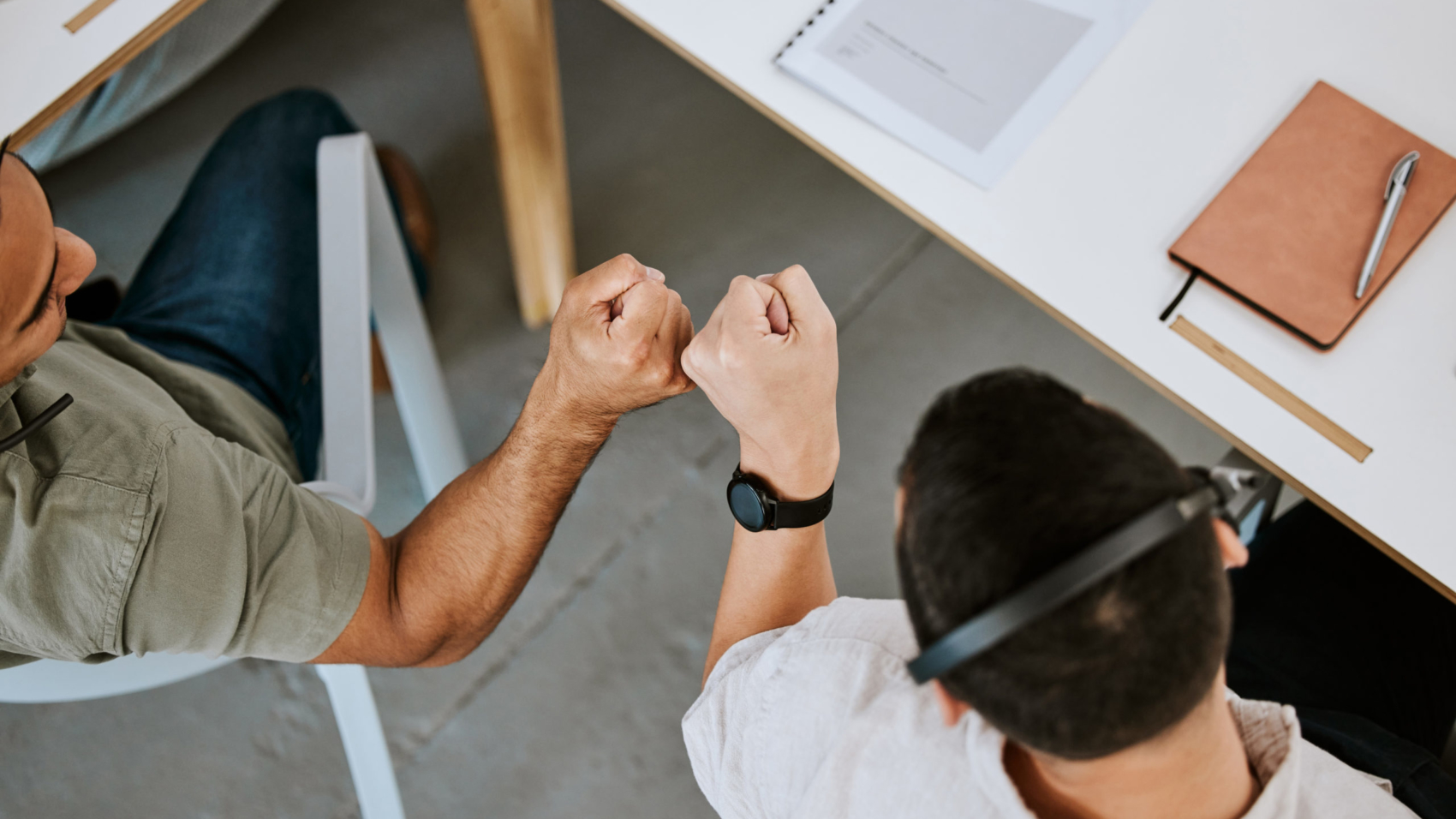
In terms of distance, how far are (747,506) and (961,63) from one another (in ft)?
1.69

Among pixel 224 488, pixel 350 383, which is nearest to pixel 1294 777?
pixel 224 488

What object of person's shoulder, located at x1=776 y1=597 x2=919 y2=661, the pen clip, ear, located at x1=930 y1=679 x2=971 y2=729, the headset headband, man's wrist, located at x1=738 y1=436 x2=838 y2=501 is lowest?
person's shoulder, located at x1=776 y1=597 x2=919 y2=661

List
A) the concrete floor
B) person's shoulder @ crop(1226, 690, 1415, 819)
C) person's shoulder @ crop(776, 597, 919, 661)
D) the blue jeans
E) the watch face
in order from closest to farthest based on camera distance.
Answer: person's shoulder @ crop(1226, 690, 1415, 819) < person's shoulder @ crop(776, 597, 919, 661) < the watch face < the blue jeans < the concrete floor

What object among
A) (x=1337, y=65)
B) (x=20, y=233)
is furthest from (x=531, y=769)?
(x=1337, y=65)

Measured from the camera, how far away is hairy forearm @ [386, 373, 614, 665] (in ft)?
2.68

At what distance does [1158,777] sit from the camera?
19.1 inches

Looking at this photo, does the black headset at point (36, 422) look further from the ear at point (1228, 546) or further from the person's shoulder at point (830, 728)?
the ear at point (1228, 546)

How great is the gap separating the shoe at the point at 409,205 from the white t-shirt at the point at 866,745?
113cm

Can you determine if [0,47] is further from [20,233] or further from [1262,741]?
[1262,741]

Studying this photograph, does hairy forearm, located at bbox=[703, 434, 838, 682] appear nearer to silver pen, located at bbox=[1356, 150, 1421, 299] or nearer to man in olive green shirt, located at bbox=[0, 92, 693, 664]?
man in olive green shirt, located at bbox=[0, 92, 693, 664]

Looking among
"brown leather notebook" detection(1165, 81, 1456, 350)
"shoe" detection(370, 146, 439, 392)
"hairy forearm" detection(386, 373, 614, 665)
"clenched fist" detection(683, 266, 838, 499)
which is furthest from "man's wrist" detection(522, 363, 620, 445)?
"shoe" detection(370, 146, 439, 392)

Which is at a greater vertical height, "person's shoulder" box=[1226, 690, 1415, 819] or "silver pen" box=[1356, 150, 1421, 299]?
"silver pen" box=[1356, 150, 1421, 299]

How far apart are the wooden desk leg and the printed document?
1.40ft

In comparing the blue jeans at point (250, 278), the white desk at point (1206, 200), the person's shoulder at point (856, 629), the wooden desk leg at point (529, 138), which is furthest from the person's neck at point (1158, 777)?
the wooden desk leg at point (529, 138)
